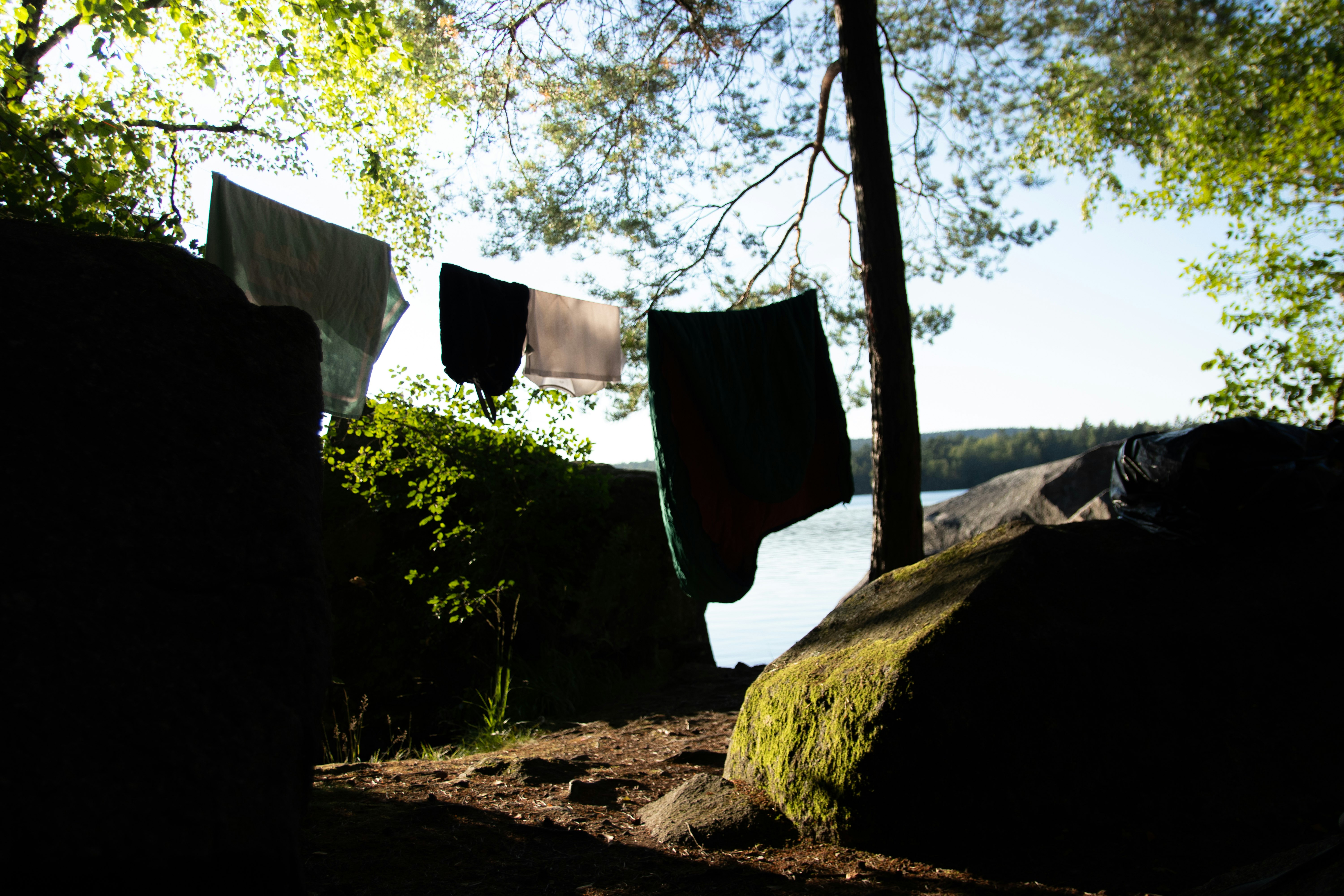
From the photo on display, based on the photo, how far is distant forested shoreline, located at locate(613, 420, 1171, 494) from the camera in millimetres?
26422

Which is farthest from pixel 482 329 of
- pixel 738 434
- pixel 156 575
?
pixel 156 575

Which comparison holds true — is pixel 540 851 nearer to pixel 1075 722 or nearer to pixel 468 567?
pixel 1075 722

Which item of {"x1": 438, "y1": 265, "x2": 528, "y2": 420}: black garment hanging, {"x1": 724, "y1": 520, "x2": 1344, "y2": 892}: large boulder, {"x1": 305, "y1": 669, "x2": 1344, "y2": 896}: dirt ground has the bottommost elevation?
{"x1": 305, "y1": 669, "x2": 1344, "y2": 896}: dirt ground

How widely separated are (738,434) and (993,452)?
27.4 metres

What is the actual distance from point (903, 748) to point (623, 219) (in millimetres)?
4766

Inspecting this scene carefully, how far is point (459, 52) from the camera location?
5.96 metres

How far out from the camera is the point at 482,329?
3.99 m

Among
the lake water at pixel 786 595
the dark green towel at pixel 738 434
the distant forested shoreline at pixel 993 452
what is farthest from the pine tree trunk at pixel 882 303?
the distant forested shoreline at pixel 993 452

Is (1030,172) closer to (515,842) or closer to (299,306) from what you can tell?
(299,306)

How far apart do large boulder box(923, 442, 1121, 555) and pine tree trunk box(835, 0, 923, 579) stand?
12.1 ft

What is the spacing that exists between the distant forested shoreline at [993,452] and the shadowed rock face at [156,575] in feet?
67.0

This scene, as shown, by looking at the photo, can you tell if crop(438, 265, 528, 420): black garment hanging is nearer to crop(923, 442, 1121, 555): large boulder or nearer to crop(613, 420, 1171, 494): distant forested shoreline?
crop(923, 442, 1121, 555): large boulder

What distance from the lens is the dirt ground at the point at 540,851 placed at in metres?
2.11

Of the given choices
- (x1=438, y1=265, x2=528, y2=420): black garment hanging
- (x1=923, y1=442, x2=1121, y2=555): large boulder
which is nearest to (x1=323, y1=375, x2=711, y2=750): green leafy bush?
(x1=438, y1=265, x2=528, y2=420): black garment hanging
